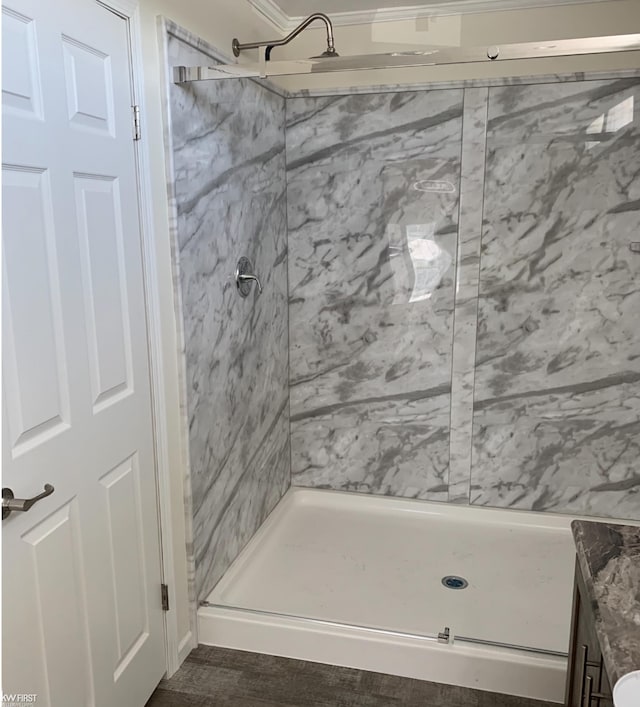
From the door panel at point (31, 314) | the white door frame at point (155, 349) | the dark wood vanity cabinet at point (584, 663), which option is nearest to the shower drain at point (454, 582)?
the white door frame at point (155, 349)

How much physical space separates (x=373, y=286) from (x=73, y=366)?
1.89 metres

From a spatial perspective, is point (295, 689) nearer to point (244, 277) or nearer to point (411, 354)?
point (244, 277)

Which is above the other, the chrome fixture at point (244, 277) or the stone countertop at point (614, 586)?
the chrome fixture at point (244, 277)

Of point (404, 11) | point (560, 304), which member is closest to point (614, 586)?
point (560, 304)

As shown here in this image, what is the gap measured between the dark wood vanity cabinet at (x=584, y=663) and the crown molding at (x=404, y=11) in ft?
7.77

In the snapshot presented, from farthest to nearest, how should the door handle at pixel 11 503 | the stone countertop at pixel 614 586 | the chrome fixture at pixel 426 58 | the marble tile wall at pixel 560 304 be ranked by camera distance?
the marble tile wall at pixel 560 304 → the chrome fixture at pixel 426 58 → the door handle at pixel 11 503 → the stone countertop at pixel 614 586

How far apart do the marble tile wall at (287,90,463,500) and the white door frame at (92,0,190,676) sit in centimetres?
137

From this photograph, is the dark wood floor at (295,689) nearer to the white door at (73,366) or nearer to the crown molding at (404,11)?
the white door at (73,366)

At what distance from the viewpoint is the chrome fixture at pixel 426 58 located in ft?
5.97

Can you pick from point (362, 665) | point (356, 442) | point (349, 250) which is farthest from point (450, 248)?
point (362, 665)

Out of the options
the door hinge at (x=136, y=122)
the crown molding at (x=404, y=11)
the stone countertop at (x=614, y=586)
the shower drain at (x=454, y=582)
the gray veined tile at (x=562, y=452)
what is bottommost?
the shower drain at (x=454, y=582)

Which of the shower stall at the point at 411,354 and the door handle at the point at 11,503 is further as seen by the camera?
the shower stall at the point at 411,354

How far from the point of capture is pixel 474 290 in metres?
3.14

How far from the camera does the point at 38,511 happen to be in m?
1.53
